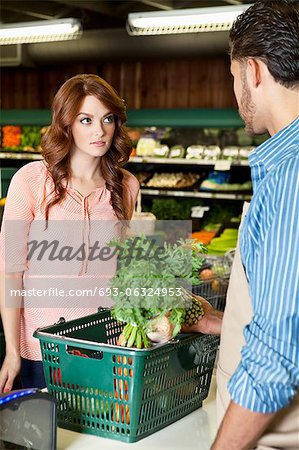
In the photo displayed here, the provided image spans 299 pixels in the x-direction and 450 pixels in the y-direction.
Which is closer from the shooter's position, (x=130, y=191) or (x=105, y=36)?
(x=130, y=191)

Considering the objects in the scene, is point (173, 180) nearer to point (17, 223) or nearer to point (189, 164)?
point (189, 164)

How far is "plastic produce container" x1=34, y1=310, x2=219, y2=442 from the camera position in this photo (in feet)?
5.92

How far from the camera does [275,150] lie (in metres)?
1.49

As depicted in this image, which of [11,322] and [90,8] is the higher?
[90,8]

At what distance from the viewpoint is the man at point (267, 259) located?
135 centimetres

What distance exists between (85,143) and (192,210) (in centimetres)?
448

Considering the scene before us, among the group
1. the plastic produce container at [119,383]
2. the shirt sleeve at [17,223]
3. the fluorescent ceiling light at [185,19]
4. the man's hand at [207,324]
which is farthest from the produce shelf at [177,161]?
the plastic produce container at [119,383]

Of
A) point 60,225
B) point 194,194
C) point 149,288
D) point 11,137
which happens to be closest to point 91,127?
point 60,225

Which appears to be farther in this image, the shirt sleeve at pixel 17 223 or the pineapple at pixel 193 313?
the shirt sleeve at pixel 17 223

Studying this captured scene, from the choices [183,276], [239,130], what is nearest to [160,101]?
[239,130]

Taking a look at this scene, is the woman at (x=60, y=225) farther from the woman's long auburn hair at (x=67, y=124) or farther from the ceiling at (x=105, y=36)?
the ceiling at (x=105, y=36)

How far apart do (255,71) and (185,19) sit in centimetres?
488

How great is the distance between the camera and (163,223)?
711 cm

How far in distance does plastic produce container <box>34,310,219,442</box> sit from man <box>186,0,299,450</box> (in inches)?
9.4
